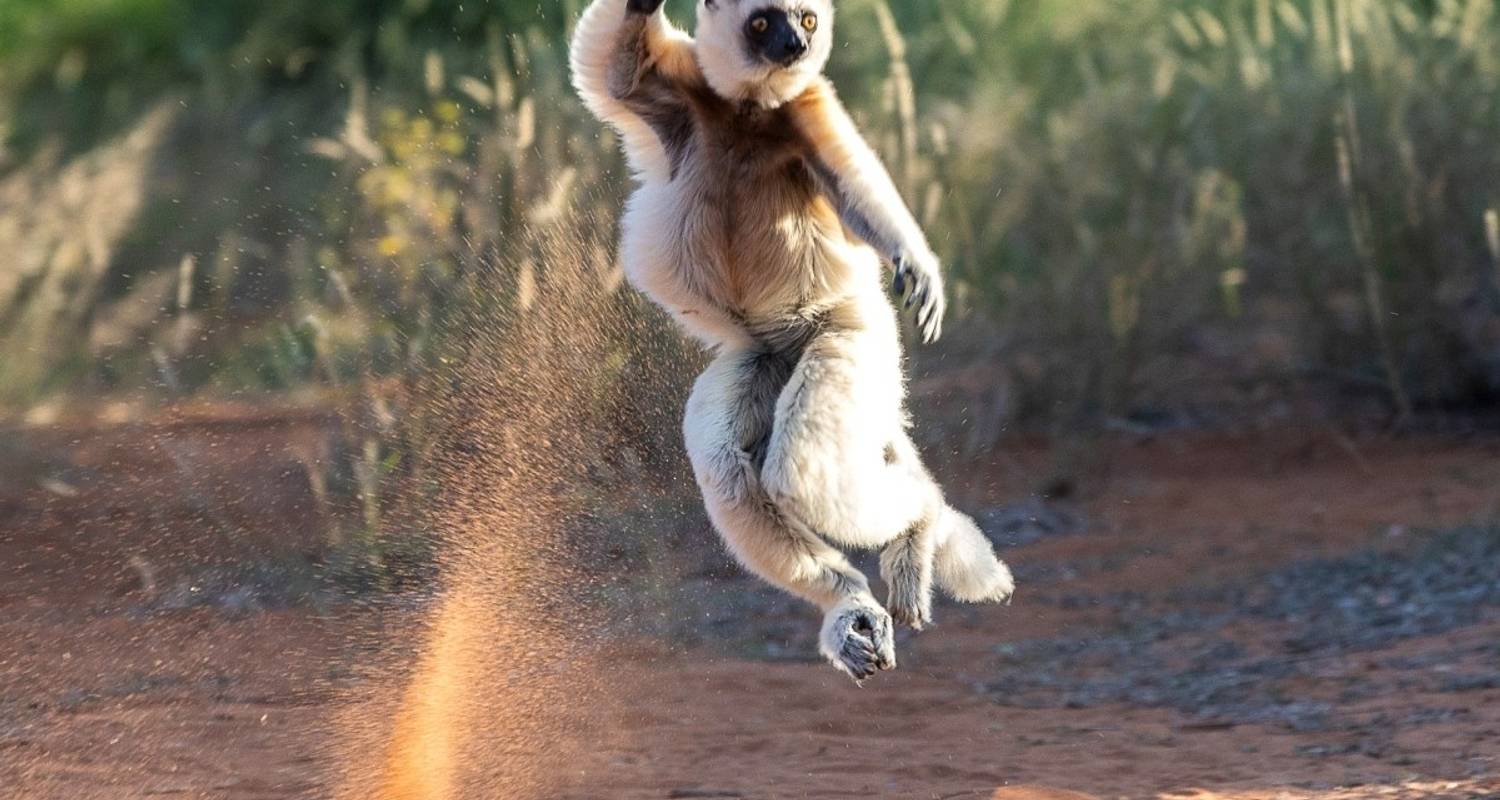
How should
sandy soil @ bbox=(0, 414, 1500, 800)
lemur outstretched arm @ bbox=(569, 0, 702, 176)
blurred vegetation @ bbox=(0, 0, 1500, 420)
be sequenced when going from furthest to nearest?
blurred vegetation @ bbox=(0, 0, 1500, 420)
sandy soil @ bbox=(0, 414, 1500, 800)
lemur outstretched arm @ bbox=(569, 0, 702, 176)

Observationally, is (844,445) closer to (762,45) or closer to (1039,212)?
(762,45)

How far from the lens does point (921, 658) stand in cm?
710

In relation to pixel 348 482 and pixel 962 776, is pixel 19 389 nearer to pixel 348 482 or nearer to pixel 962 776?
pixel 348 482

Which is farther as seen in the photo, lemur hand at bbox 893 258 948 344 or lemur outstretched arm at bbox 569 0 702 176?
lemur outstretched arm at bbox 569 0 702 176

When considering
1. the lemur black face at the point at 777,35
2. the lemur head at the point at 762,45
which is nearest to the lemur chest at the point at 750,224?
the lemur head at the point at 762,45

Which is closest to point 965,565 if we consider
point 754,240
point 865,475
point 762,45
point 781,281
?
point 865,475

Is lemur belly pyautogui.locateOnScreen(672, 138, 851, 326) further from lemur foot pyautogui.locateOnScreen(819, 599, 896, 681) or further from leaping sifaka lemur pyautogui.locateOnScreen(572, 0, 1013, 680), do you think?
lemur foot pyautogui.locateOnScreen(819, 599, 896, 681)

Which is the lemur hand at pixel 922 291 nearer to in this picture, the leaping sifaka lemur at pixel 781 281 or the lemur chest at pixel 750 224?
the leaping sifaka lemur at pixel 781 281

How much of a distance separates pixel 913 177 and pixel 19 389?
4.59 metres

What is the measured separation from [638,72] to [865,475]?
117 cm

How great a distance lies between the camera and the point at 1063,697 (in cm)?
649

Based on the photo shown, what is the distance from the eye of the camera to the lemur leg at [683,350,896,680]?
4281 mm

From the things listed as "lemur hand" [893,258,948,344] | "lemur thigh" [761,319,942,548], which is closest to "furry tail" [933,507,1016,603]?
"lemur thigh" [761,319,942,548]

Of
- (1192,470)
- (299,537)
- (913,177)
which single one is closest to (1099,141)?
(1192,470)
